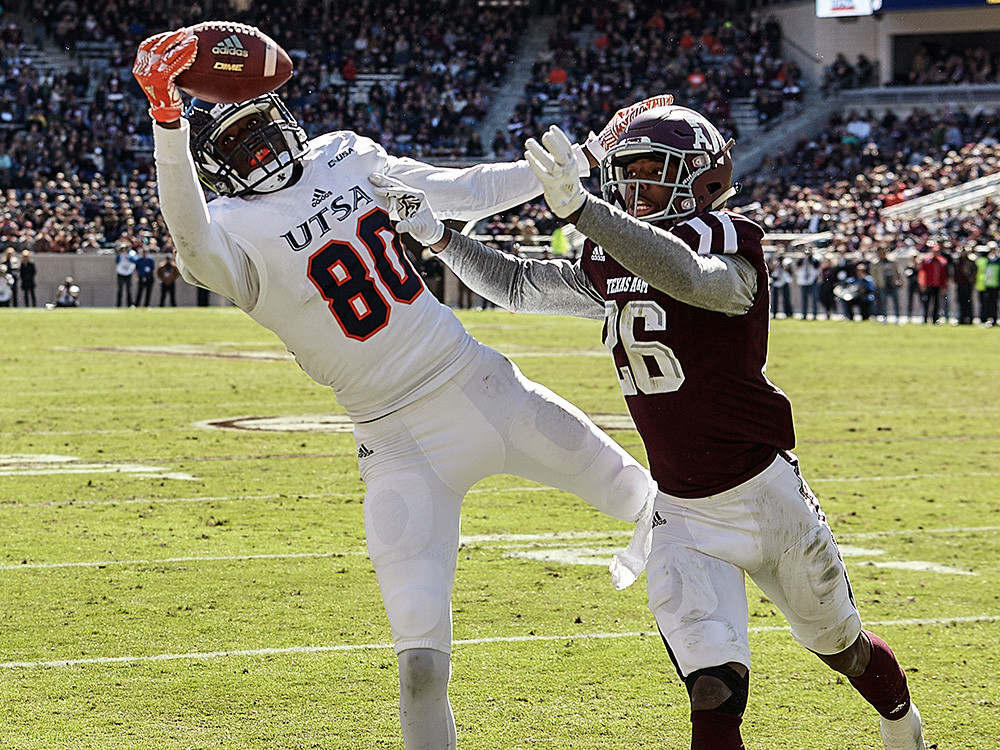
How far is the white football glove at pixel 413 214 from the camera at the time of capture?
4.02m

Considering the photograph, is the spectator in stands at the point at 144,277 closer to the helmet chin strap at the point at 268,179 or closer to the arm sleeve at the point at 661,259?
the helmet chin strap at the point at 268,179

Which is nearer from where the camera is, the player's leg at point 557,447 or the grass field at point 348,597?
the player's leg at point 557,447

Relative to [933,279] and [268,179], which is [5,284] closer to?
[933,279]

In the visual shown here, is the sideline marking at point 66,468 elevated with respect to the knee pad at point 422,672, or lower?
lower

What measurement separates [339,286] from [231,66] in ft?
2.04

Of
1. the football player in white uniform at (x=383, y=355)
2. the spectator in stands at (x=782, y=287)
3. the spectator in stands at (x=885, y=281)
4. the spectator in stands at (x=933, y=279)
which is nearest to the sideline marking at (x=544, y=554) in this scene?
the football player in white uniform at (x=383, y=355)

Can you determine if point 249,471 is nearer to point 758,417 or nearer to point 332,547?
point 332,547

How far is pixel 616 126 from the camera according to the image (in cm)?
405

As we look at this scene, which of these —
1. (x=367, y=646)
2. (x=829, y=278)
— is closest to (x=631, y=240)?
(x=367, y=646)

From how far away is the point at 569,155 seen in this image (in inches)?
126

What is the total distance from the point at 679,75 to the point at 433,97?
253 inches

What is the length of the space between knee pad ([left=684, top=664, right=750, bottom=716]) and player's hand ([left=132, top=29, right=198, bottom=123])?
177 centimetres

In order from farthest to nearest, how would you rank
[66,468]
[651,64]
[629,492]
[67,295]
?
[651,64] < [67,295] < [66,468] < [629,492]

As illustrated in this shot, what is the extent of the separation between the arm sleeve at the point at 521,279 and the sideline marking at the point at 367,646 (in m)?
1.65
